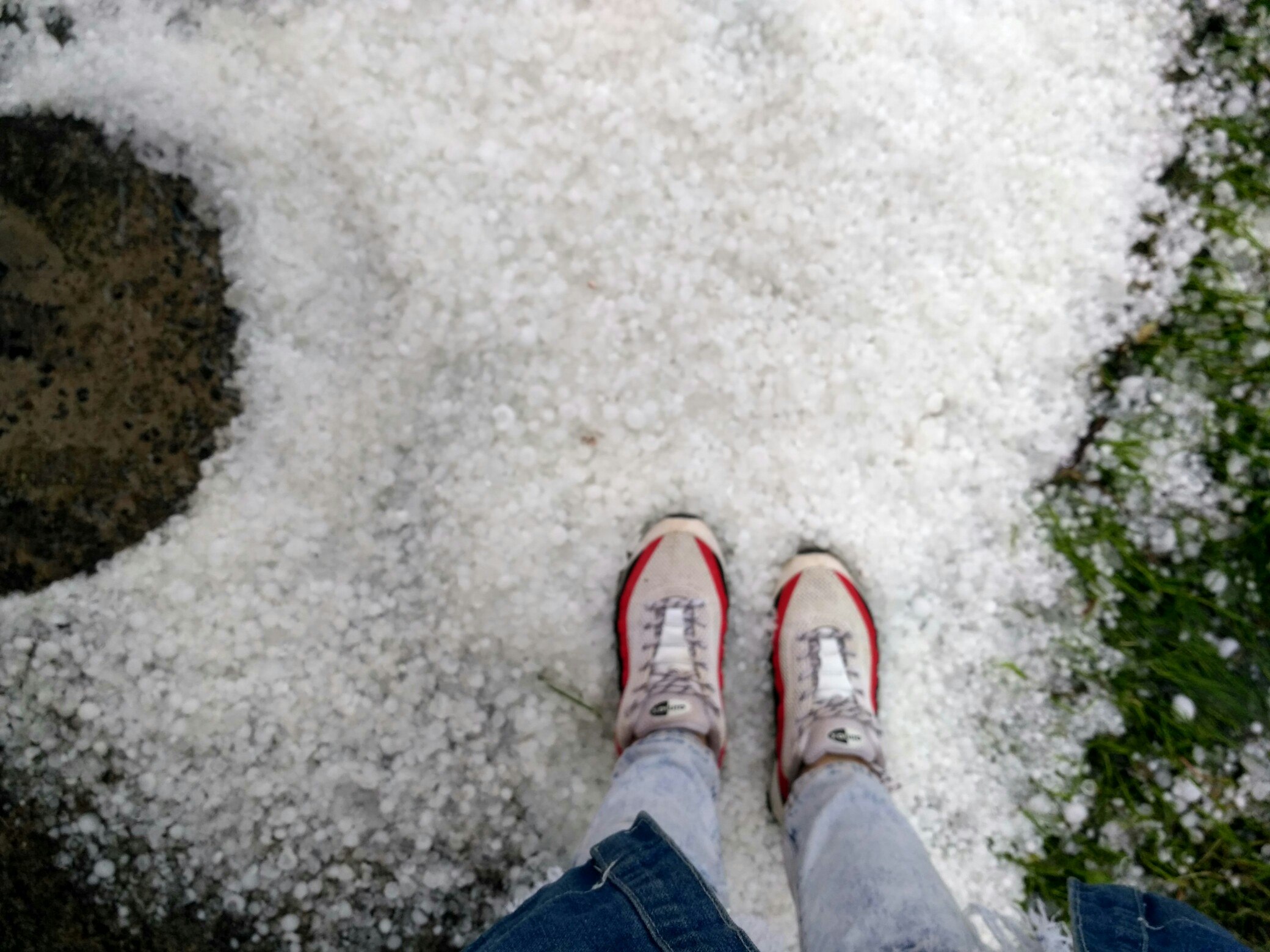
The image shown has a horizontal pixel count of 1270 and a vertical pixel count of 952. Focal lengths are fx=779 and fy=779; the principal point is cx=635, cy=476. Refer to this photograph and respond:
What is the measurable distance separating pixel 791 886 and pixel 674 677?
41 cm

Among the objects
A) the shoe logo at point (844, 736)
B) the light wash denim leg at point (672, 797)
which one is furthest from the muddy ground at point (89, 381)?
the shoe logo at point (844, 736)

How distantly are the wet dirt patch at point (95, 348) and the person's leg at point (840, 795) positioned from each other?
1.22 m

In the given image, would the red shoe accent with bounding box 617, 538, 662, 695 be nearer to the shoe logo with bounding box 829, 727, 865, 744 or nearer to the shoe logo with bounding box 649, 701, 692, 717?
the shoe logo with bounding box 649, 701, 692, 717

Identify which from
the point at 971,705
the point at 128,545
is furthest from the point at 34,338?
the point at 971,705

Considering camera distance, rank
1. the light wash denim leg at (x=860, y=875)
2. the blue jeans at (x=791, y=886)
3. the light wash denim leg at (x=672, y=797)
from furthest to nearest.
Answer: the light wash denim leg at (x=672, y=797) → the light wash denim leg at (x=860, y=875) → the blue jeans at (x=791, y=886)

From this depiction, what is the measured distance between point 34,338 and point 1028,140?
2037 mm

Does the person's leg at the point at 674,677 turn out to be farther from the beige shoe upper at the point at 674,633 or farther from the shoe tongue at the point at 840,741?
the shoe tongue at the point at 840,741

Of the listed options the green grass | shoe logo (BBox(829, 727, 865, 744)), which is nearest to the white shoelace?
shoe logo (BBox(829, 727, 865, 744))

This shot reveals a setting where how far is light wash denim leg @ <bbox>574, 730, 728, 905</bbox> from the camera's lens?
4.11 feet

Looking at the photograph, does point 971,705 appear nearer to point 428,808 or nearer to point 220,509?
point 428,808

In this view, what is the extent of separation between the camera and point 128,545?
1.52 metres

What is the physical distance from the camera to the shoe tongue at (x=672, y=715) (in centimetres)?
145

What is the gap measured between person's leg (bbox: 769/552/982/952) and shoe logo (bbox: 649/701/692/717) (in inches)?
8.6

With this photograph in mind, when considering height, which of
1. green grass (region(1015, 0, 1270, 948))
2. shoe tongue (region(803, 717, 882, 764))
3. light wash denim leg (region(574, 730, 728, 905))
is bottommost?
light wash denim leg (region(574, 730, 728, 905))
